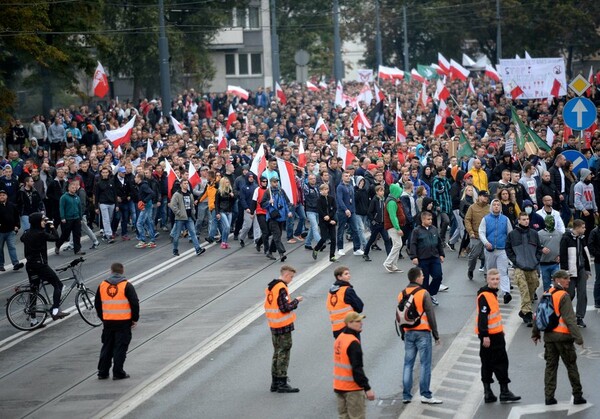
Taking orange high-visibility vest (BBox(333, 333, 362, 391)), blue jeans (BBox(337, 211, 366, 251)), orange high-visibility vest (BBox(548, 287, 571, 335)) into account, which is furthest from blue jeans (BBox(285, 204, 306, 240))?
orange high-visibility vest (BBox(333, 333, 362, 391))

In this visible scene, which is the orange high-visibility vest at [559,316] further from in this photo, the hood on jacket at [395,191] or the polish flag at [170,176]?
the polish flag at [170,176]

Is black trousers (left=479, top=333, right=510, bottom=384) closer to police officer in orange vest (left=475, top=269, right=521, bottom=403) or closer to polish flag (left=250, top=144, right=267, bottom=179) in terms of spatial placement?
police officer in orange vest (left=475, top=269, right=521, bottom=403)

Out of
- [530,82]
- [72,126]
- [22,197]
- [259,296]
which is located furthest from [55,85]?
[259,296]

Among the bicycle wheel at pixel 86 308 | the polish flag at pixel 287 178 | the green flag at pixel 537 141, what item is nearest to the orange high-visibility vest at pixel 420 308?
the bicycle wheel at pixel 86 308

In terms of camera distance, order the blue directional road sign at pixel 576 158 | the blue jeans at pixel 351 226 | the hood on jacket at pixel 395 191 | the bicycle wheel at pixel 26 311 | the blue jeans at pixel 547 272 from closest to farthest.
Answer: the blue jeans at pixel 547 272 → the bicycle wheel at pixel 26 311 → the hood on jacket at pixel 395 191 → the blue directional road sign at pixel 576 158 → the blue jeans at pixel 351 226

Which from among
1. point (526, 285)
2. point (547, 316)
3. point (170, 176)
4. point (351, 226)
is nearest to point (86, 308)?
point (526, 285)

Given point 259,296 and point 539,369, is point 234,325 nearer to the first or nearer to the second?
point 259,296

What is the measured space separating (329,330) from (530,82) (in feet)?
74.9

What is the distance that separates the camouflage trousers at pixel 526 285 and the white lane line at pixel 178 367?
12.8 ft

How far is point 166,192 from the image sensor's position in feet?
90.8

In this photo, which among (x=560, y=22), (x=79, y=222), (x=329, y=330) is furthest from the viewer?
(x=560, y=22)

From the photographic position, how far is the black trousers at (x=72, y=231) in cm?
2548

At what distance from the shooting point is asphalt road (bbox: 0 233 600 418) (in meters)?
14.2

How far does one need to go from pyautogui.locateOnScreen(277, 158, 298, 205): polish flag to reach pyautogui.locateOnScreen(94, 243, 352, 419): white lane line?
4573 mm
